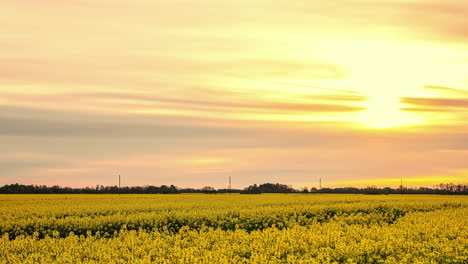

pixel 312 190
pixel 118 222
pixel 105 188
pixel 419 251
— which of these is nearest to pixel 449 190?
pixel 312 190

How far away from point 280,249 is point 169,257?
133 inches

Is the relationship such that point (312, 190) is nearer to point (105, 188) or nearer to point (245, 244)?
point (105, 188)

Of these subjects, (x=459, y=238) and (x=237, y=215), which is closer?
(x=459, y=238)

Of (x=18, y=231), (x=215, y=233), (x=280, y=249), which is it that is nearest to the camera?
(x=280, y=249)

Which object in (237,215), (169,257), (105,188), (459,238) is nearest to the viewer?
(169,257)

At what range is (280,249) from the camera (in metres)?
17.2

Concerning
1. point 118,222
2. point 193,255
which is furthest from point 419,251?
point 118,222

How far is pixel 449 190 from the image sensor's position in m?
104

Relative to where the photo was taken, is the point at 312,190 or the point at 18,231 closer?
the point at 18,231

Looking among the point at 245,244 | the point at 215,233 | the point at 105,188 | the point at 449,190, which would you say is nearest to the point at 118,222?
the point at 215,233

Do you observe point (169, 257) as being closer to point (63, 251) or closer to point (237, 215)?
point (63, 251)

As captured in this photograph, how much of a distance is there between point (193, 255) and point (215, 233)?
16.1ft

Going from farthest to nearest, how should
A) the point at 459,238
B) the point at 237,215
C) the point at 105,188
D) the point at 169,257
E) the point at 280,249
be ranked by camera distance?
1. the point at 105,188
2. the point at 237,215
3. the point at 459,238
4. the point at 280,249
5. the point at 169,257

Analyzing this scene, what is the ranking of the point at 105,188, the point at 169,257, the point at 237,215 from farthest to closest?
the point at 105,188 → the point at 237,215 → the point at 169,257
